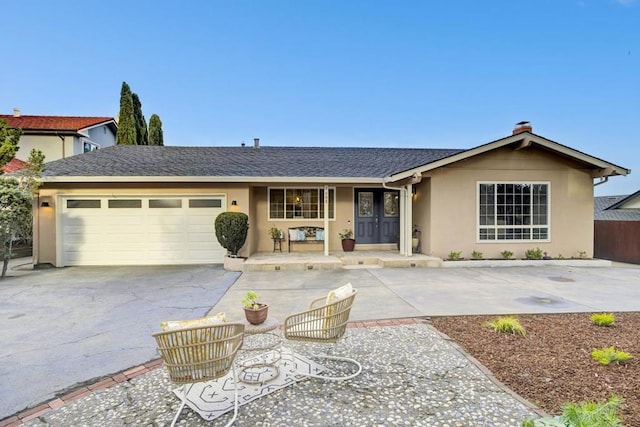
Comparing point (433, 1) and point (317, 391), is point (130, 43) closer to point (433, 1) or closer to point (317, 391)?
point (433, 1)

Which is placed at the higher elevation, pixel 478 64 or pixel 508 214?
pixel 478 64

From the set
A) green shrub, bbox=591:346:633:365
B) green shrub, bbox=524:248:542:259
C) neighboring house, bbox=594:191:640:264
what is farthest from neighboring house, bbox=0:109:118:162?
neighboring house, bbox=594:191:640:264

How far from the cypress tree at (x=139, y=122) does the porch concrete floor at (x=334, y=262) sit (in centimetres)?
1658

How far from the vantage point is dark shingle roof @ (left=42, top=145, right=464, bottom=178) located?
9.99 m

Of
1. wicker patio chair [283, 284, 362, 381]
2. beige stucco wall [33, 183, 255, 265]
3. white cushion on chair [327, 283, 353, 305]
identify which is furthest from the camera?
beige stucco wall [33, 183, 255, 265]

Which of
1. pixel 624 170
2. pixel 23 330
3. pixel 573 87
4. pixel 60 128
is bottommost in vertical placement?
pixel 23 330

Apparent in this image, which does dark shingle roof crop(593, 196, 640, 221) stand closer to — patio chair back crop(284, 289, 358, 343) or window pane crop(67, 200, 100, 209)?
patio chair back crop(284, 289, 358, 343)

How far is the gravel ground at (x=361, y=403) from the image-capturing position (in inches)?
101

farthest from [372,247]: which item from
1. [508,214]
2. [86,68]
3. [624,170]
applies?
[86,68]

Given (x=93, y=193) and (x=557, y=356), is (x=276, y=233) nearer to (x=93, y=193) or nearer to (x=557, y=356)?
(x=93, y=193)

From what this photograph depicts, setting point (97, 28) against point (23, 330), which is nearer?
point (23, 330)

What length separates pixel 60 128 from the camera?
17125 mm

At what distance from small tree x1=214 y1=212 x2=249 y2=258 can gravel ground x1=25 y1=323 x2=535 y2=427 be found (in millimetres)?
5887

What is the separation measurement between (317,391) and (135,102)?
23.7m
